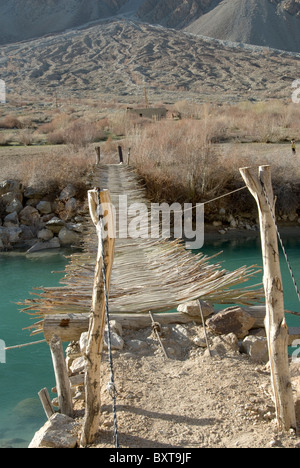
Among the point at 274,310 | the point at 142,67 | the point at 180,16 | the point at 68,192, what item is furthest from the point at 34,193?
the point at 180,16

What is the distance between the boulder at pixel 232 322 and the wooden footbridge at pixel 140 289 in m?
0.35

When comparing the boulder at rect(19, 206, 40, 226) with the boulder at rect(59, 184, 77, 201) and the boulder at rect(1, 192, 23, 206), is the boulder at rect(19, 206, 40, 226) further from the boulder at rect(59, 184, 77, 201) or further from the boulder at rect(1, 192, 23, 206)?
the boulder at rect(59, 184, 77, 201)

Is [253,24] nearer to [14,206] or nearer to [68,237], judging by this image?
[14,206]

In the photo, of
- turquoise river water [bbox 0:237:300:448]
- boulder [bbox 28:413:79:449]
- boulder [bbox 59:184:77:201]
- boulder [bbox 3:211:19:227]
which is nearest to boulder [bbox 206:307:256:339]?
boulder [bbox 28:413:79:449]

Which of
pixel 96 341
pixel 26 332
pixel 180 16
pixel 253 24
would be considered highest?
pixel 180 16

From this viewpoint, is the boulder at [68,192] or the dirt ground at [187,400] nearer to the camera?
the dirt ground at [187,400]

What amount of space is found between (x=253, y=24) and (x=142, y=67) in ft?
66.3

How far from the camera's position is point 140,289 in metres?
4.80

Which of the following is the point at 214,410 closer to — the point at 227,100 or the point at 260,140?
the point at 260,140

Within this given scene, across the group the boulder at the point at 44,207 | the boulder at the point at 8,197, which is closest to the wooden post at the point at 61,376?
the boulder at the point at 44,207

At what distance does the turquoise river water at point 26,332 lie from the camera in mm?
4504

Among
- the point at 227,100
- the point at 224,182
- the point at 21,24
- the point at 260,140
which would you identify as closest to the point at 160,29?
the point at 21,24

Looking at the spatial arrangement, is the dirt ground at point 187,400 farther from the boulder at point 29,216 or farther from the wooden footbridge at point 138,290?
the boulder at point 29,216

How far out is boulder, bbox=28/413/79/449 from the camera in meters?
2.82
